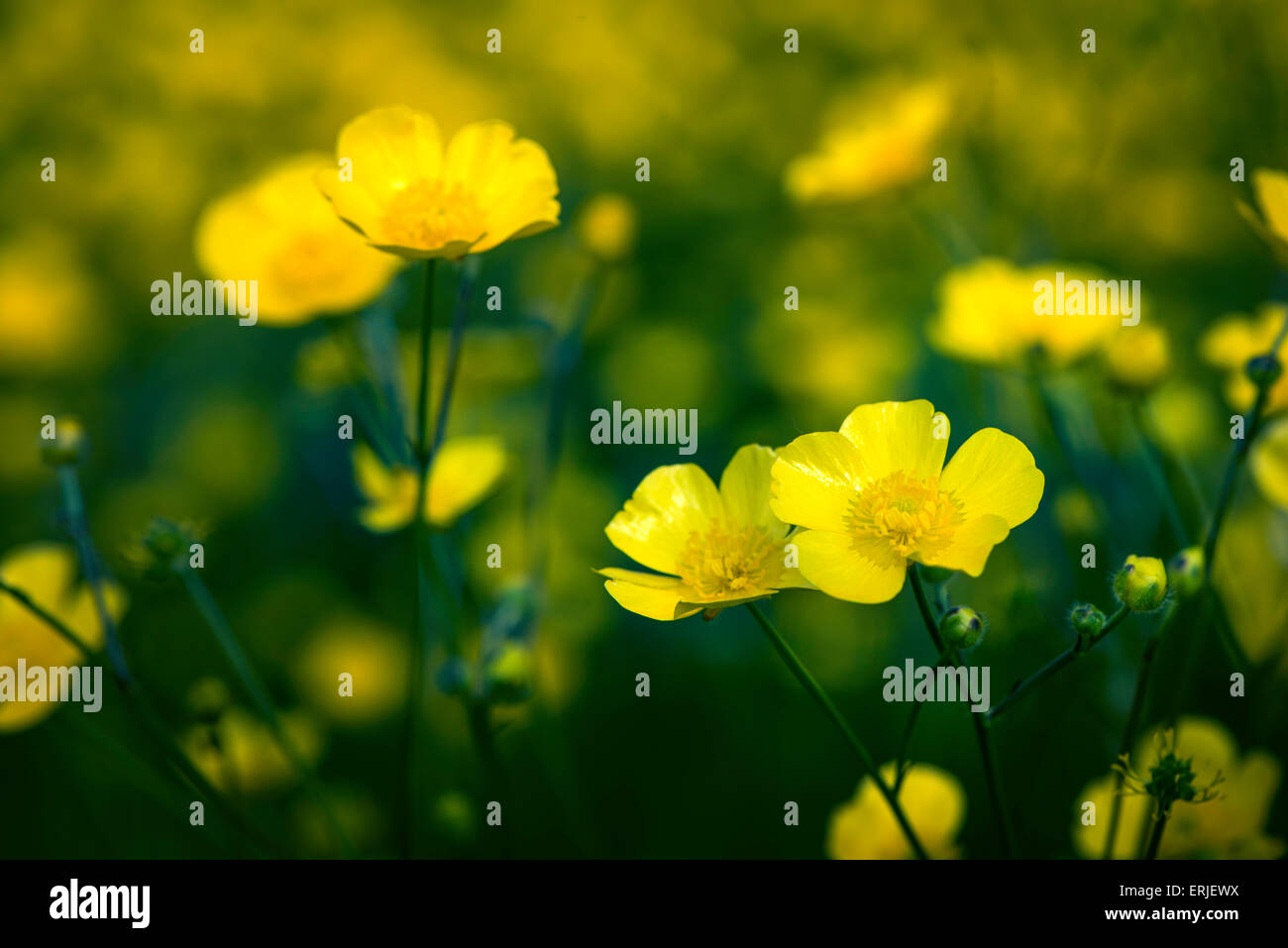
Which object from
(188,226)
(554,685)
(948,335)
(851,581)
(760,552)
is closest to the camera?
(851,581)

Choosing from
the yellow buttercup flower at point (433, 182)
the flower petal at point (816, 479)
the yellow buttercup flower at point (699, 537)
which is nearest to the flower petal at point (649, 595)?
the yellow buttercup flower at point (699, 537)

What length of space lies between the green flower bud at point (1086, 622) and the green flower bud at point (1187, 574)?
0.14m

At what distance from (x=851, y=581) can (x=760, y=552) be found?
0.14m

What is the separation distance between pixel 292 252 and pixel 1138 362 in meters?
1.08

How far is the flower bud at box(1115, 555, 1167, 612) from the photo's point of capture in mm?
731

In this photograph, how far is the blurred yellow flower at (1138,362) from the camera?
1.08 m

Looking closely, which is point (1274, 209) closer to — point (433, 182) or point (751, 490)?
point (751, 490)

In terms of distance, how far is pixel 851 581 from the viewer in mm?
705

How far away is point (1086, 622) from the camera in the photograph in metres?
0.71

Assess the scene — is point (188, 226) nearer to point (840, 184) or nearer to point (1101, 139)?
point (840, 184)
